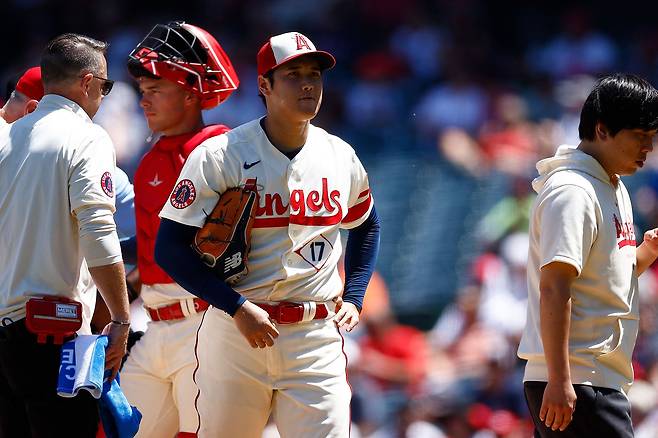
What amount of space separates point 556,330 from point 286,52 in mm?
1482

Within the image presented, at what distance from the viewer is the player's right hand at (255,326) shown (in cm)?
449

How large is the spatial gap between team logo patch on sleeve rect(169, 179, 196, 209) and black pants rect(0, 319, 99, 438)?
0.71 meters

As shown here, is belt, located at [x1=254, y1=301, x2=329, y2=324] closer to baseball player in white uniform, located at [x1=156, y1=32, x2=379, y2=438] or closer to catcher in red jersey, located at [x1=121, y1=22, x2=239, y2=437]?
baseball player in white uniform, located at [x1=156, y1=32, x2=379, y2=438]

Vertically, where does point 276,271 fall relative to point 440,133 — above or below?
above

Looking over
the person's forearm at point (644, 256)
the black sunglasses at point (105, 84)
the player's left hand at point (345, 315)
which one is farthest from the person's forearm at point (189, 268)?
the person's forearm at point (644, 256)

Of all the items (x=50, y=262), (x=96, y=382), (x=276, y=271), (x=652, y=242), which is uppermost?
(x=652, y=242)

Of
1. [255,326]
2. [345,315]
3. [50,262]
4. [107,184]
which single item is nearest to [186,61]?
[107,184]

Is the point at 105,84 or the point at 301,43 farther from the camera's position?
the point at 105,84

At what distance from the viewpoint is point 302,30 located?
1424cm

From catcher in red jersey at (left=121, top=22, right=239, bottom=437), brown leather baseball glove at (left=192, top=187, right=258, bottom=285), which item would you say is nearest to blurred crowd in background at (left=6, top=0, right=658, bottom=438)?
catcher in red jersey at (left=121, top=22, right=239, bottom=437)

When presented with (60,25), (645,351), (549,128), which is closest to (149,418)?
(645,351)

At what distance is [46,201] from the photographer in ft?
15.3

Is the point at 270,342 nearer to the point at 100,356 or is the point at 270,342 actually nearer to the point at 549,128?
the point at 100,356

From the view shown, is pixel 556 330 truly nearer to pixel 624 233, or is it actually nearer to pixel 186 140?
pixel 624 233
